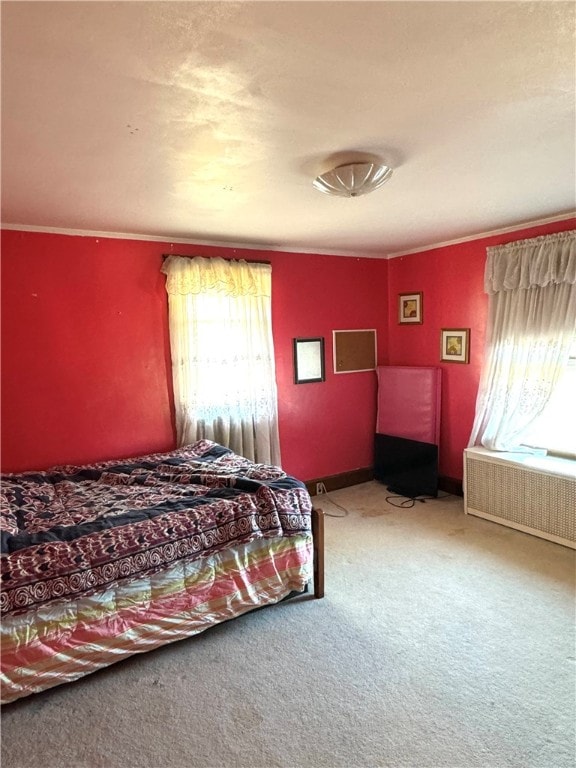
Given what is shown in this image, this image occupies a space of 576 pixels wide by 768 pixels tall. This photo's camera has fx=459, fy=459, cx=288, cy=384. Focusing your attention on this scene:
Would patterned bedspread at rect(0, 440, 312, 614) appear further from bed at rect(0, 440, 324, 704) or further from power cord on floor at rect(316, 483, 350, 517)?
power cord on floor at rect(316, 483, 350, 517)

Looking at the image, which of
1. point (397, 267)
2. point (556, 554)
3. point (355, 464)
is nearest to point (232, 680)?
point (556, 554)

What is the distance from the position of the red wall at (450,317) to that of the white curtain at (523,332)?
0.63 ft

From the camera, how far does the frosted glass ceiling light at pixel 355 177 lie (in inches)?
81.4

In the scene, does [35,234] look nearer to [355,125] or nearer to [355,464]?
[355,125]

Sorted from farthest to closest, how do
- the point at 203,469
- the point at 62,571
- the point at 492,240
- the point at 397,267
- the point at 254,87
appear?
the point at 397,267
the point at 492,240
the point at 203,469
the point at 62,571
the point at 254,87

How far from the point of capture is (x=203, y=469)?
300cm

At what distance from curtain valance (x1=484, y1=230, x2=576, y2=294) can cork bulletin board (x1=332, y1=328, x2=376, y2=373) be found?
129 cm

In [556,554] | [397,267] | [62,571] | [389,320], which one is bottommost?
[556,554]

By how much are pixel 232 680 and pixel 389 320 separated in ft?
12.2

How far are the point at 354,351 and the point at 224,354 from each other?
4.83ft

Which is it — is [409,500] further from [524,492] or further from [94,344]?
[94,344]

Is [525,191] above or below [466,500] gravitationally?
above

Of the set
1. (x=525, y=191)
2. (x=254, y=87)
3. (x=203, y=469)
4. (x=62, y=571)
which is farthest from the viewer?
(x=203, y=469)

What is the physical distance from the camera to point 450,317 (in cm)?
423
